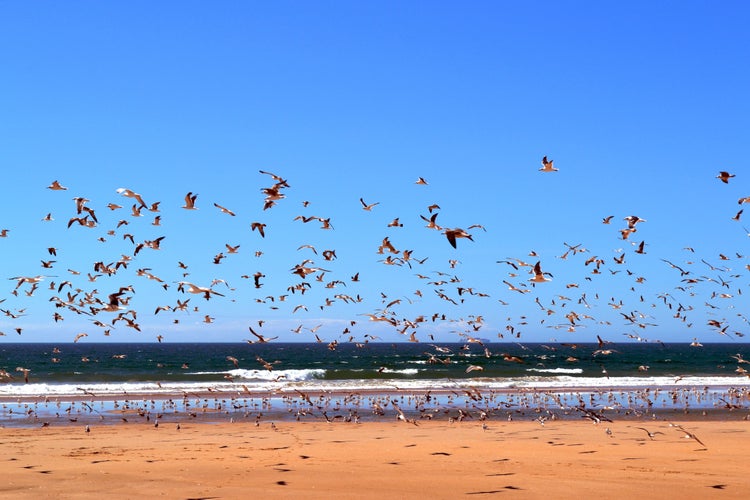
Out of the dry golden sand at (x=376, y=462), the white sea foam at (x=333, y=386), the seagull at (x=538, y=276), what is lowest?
the white sea foam at (x=333, y=386)

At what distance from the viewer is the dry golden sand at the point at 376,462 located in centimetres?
1514

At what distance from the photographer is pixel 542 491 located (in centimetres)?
1483

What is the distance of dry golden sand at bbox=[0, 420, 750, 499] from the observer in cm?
1514

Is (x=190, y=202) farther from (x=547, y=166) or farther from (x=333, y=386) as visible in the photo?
(x=333, y=386)

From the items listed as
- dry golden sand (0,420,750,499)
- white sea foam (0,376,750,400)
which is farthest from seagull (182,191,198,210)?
white sea foam (0,376,750,400)

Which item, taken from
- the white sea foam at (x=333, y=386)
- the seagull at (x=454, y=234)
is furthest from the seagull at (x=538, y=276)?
the white sea foam at (x=333, y=386)

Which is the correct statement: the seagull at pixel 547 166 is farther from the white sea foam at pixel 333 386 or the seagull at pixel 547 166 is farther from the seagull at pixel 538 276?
the white sea foam at pixel 333 386

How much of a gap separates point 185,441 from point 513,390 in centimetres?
2851

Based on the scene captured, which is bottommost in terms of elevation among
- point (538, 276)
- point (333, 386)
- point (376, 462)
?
point (333, 386)

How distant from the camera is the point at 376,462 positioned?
61.1 ft

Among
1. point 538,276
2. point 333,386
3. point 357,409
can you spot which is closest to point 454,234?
point 538,276

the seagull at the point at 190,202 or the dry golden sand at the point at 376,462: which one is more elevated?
the seagull at the point at 190,202

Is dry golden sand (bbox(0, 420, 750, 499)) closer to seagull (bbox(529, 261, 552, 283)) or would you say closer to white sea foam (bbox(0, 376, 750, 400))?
seagull (bbox(529, 261, 552, 283))

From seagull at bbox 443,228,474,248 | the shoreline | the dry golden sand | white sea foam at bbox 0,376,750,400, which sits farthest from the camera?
white sea foam at bbox 0,376,750,400
